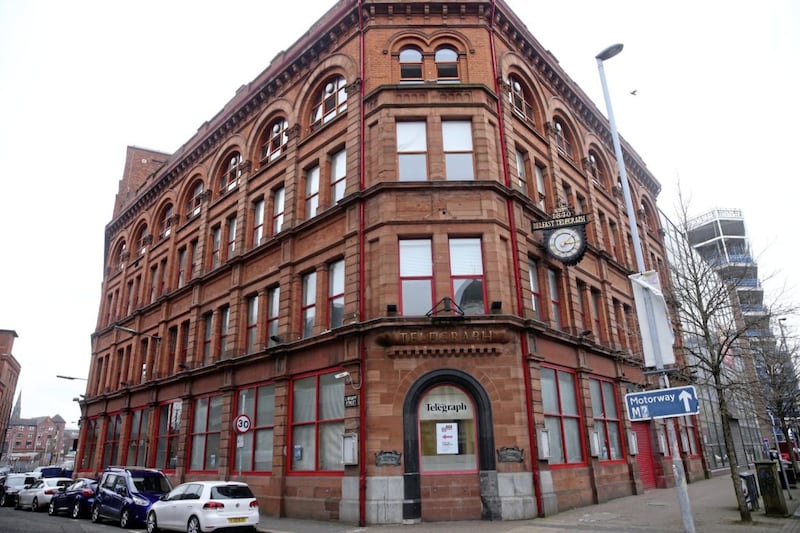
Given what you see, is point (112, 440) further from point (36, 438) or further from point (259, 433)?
point (36, 438)

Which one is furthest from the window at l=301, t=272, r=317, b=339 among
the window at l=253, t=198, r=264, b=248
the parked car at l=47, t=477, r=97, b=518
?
the parked car at l=47, t=477, r=97, b=518

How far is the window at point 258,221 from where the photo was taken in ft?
82.1

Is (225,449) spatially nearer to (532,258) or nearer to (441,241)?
(441,241)

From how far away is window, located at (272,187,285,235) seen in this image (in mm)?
23750

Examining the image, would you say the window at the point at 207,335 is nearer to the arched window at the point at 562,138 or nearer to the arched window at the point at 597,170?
the arched window at the point at 562,138

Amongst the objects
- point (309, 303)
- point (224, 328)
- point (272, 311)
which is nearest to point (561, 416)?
point (309, 303)

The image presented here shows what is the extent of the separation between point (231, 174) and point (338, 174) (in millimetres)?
10014

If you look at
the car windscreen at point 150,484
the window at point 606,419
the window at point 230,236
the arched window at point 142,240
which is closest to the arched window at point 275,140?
the window at point 230,236

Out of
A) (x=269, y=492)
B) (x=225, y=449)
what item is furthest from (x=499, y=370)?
(x=225, y=449)

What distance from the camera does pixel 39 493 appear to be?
78.0 feet

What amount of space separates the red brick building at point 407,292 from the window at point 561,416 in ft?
0.32

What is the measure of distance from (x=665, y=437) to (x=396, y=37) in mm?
22635

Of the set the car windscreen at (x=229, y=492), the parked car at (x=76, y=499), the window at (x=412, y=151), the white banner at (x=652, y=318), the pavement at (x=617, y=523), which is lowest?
the pavement at (x=617, y=523)

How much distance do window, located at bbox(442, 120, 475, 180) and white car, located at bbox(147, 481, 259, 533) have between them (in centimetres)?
1226
